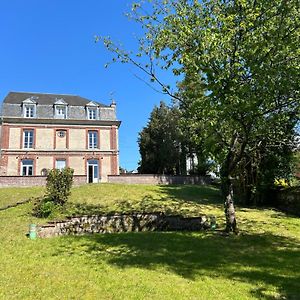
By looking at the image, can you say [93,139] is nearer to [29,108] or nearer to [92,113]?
[92,113]

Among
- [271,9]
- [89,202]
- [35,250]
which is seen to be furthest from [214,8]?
[89,202]

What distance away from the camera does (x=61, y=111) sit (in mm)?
38000

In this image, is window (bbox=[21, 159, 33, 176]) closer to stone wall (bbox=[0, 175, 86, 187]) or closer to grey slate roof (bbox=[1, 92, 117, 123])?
grey slate roof (bbox=[1, 92, 117, 123])

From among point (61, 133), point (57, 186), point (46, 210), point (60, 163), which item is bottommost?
point (46, 210)

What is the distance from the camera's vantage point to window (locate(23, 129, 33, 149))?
118 feet

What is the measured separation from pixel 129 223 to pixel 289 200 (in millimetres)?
9503

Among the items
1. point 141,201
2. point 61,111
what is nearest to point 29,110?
point 61,111

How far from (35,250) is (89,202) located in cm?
917

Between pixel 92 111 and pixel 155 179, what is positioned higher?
pixel 92 111

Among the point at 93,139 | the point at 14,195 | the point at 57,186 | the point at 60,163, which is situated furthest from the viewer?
the point at 93,139

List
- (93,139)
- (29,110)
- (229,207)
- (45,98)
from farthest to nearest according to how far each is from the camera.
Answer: (45,98) → (93,139) → (29,110) → (229,207)

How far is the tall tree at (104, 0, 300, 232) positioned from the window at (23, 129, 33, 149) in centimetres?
2791

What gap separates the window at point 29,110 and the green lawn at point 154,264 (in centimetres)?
2476

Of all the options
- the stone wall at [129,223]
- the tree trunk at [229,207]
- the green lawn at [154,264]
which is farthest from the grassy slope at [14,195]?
the tree trunk at [229,207]
